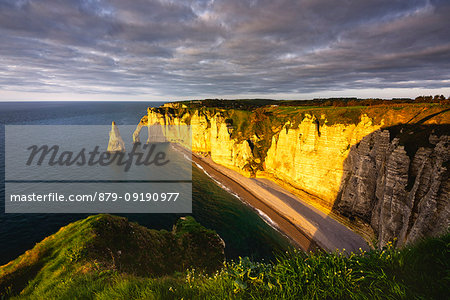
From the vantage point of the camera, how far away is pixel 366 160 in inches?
1201

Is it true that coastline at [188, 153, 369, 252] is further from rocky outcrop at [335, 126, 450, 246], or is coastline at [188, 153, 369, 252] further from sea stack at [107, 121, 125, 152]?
sea stack at [107, 121, 125, 152]

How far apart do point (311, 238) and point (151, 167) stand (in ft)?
177

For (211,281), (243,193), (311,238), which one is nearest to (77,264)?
(211,281)

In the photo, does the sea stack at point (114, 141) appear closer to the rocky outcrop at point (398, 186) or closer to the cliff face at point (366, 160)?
the cliff face at point (366, 160)

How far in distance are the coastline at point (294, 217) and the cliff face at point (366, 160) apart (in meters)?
3.13

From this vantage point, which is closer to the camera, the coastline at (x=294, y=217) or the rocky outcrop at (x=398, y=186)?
the rocky outcrop at (x=398, y=186)

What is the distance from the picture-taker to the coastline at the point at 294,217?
29531mm

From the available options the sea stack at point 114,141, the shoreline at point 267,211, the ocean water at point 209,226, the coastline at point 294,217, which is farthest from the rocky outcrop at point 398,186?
the sea stack at point 114,141

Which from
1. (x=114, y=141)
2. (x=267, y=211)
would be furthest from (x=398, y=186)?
(x=114, y=141)

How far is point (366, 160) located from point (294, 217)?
1661cm

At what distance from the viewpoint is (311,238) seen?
1222 inches

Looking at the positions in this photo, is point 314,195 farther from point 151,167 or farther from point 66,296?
point 151,167

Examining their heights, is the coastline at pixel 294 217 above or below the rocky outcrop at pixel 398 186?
below

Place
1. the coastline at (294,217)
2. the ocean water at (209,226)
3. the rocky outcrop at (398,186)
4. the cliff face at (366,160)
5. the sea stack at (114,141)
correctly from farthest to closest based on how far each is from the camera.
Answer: the sea stack at (114,141) → the coastline at (294,217) → the ocean water at (209,226) → the cliff face at (366,160) → the rocky outcrop at (398,186)
